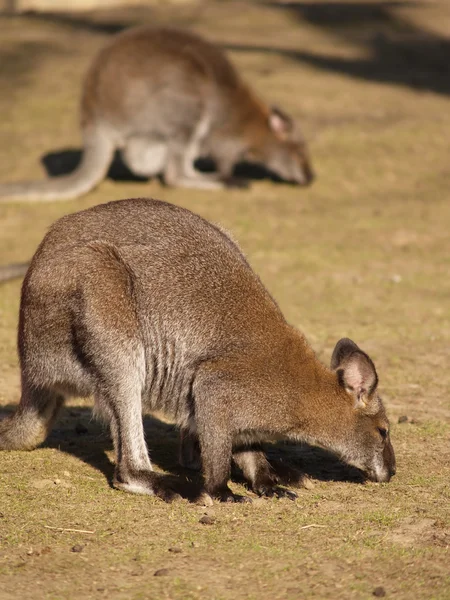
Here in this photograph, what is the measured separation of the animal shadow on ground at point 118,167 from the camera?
11.7m

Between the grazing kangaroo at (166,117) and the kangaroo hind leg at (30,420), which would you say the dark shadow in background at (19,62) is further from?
the kangaroo hind leg at (30,420)

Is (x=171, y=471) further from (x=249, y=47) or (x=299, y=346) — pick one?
(x=249, y=47)

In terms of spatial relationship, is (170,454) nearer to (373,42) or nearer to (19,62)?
(19,62)

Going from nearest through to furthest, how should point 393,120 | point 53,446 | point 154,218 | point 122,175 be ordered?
1. point 154,218
2. point 53,446
3. point 122,175
4. point 393,120

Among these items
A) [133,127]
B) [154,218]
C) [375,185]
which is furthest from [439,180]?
[154,218]

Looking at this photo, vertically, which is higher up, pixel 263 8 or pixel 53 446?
pixel 53 446

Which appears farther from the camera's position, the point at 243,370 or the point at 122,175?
the point at 122,175

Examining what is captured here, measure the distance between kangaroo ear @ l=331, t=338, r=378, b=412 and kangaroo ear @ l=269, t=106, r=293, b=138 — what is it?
7.17 m

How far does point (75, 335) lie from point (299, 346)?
3.34 feet

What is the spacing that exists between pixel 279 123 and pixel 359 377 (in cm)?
737

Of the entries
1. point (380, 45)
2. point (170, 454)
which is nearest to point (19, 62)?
point (380, 45)

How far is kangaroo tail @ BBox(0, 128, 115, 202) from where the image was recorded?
1054cm

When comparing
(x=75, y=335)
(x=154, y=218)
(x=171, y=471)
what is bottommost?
(x=171, y=471)

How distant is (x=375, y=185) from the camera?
11.7 metres
